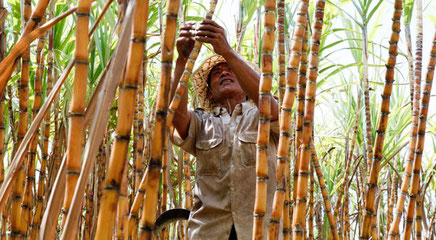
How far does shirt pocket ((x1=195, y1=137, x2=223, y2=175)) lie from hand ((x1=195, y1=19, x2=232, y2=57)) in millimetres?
434

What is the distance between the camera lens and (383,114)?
2.43ft

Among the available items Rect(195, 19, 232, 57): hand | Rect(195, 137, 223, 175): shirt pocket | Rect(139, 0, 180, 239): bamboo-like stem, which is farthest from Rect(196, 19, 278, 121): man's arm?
Rect(139, 0, 180, 239): bamboo-like stem

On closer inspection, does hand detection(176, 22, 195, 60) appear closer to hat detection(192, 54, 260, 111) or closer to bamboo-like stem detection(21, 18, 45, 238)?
bamboo-like stem detection(21, 18, 45, 238)

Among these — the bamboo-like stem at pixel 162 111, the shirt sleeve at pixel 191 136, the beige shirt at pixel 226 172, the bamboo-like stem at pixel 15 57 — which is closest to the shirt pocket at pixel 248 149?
the beige shirt at pixel 226 172

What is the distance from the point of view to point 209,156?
187 cm

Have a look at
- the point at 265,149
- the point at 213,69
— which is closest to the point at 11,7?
the point at 213,69

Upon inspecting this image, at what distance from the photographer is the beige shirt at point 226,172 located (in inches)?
70.1

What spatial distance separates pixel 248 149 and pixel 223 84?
282 millimetres

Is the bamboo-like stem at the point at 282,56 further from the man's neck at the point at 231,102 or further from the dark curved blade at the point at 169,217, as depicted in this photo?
the man's neck at the point at 231,102

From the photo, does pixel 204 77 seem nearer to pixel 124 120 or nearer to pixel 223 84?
pixel 223 84

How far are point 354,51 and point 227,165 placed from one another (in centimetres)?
81

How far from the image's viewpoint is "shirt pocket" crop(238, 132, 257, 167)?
1816 millimetres

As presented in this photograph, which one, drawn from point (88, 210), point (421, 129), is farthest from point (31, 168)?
point (88, 210)

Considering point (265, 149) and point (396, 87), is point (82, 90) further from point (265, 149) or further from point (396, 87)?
point (396, 87)
